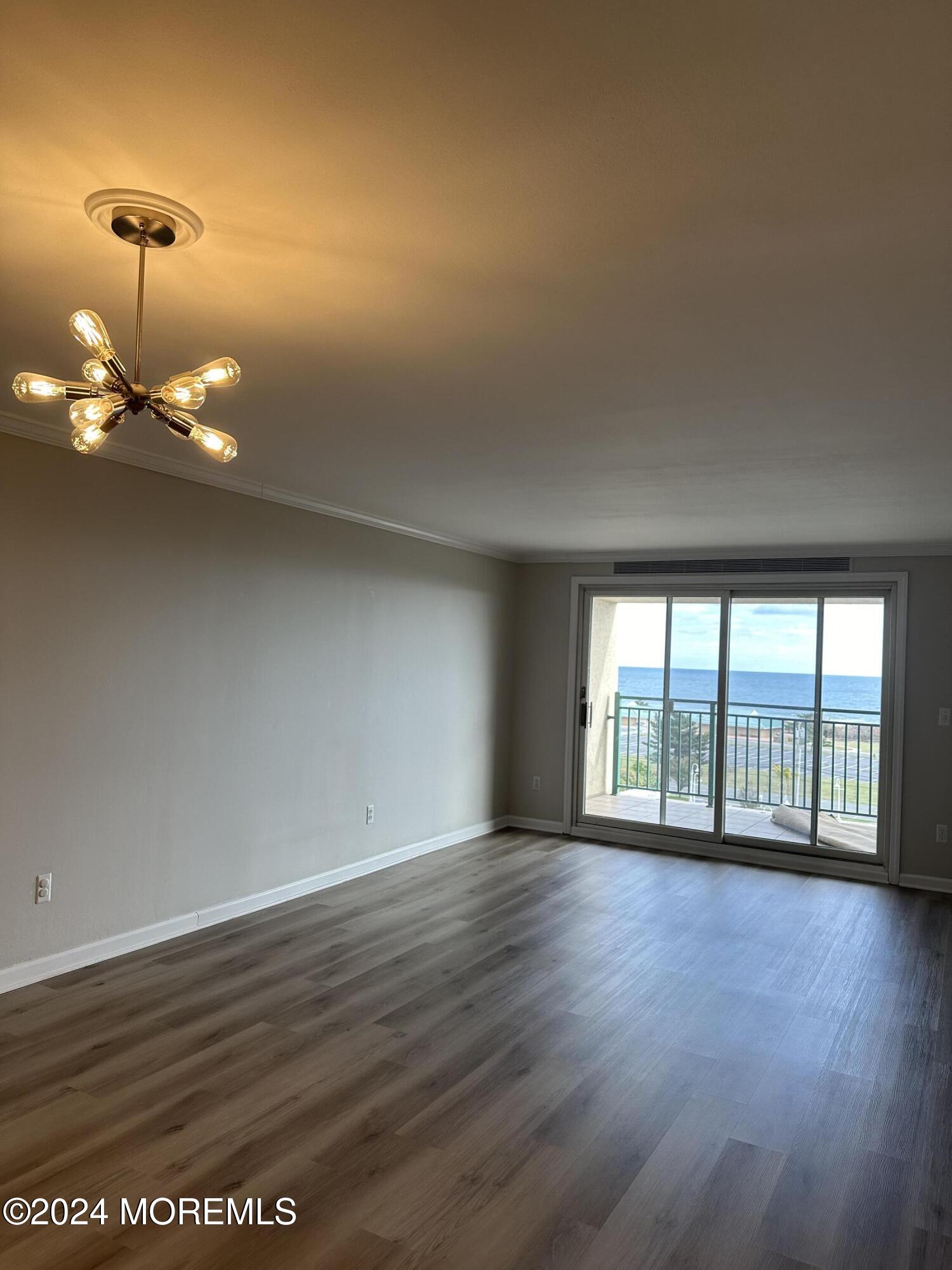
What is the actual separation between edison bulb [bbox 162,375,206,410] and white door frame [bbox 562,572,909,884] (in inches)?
217

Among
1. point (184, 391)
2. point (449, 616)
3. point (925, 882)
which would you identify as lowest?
point (925, 882)

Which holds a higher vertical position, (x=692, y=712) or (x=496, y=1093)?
(x=692, y=712)

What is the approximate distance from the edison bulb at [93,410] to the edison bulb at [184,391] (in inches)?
4.3

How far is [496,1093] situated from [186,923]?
2.16m

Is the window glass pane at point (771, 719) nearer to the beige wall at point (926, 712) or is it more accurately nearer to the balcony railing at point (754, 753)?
the balcony railing at point (754, 753)

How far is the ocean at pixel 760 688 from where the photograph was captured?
6.39 metres

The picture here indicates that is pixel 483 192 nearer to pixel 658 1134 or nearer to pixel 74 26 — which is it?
pixel 74 26

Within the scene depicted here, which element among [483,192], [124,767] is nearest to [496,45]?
[483,192]

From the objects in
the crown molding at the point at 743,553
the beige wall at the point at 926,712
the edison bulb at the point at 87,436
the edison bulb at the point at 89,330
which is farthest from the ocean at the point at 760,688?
the edison bulb at the point at 89,330

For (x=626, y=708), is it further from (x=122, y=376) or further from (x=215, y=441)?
(x=122, y=376)

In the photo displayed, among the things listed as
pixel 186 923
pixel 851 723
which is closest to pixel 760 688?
pixel 851 723

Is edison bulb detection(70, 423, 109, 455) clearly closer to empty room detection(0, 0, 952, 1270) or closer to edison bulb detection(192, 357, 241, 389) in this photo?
empty room detection(0, 0, 952, 1270)

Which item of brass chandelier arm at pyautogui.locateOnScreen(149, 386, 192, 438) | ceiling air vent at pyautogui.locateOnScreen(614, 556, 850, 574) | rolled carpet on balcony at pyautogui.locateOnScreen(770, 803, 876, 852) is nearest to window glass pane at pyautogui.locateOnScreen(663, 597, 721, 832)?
ceiling air vent at pyautogui.locateOnScreen(614, 556, 850, 574)

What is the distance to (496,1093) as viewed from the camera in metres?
2.97
